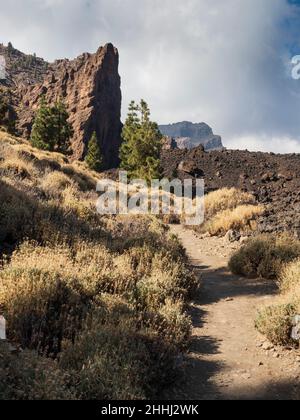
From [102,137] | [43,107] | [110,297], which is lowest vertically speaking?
[110,297]

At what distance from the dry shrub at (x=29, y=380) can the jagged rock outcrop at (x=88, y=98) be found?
111 meters

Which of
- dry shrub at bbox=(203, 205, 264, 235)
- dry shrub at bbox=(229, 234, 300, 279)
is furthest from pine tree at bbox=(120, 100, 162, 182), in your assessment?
dry shrub at bbox=(229, 234, 300, 279)

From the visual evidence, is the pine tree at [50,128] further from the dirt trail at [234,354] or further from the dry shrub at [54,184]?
the dirt trail at [234,354]

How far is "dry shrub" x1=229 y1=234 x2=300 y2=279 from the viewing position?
36.9 feet

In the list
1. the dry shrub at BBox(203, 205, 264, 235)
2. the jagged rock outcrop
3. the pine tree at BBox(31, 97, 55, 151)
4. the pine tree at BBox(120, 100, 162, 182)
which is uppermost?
the jagged rock outcrop

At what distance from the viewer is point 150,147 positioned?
39.7 metres

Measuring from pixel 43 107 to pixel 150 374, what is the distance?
58.9 m

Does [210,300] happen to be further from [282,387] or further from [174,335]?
[282,387]

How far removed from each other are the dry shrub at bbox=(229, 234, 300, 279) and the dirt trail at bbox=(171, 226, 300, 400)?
0.49 m

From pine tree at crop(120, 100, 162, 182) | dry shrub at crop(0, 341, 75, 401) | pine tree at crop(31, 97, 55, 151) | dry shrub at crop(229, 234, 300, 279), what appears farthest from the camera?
pine tree at crop(31, 97, 55, 151)

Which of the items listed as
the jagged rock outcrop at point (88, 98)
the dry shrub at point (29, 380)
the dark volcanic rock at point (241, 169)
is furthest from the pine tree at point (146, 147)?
the jagged rock outcrop at point (88, 98)

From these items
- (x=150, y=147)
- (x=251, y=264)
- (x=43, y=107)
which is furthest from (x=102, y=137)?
(x=251, y=264)

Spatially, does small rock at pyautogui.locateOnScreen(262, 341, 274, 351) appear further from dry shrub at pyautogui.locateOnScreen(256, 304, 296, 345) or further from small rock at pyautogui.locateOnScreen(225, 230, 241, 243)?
small rock at pyautogui.locateOnScreen(225, 230, 241, 243)

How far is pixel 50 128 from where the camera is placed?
59.2 metres
